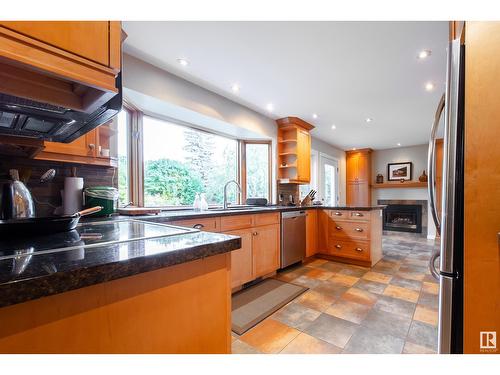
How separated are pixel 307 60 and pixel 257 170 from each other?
2.02 meters

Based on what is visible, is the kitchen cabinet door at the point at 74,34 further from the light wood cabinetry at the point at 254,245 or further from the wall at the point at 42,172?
the light wood cabinetry at the point at 254,245

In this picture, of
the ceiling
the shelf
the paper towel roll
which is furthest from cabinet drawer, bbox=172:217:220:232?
A: the shelf

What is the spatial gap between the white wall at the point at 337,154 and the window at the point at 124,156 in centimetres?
405

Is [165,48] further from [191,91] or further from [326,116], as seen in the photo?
[326,116]

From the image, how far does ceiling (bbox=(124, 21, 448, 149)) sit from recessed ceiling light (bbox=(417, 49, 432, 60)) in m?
0.03

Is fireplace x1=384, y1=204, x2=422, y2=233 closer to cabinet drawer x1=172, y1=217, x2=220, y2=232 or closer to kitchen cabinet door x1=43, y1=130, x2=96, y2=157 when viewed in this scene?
cabinet drawer x1=172, y1=217, x2=220, y2=232

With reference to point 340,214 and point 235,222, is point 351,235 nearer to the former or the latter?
point 340,214

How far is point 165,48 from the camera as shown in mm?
2039

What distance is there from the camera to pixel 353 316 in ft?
6.51

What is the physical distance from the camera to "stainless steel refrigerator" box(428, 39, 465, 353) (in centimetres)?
97

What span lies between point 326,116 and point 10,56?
13.0 ft

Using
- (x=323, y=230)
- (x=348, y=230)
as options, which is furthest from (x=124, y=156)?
(x=348, y=230)
